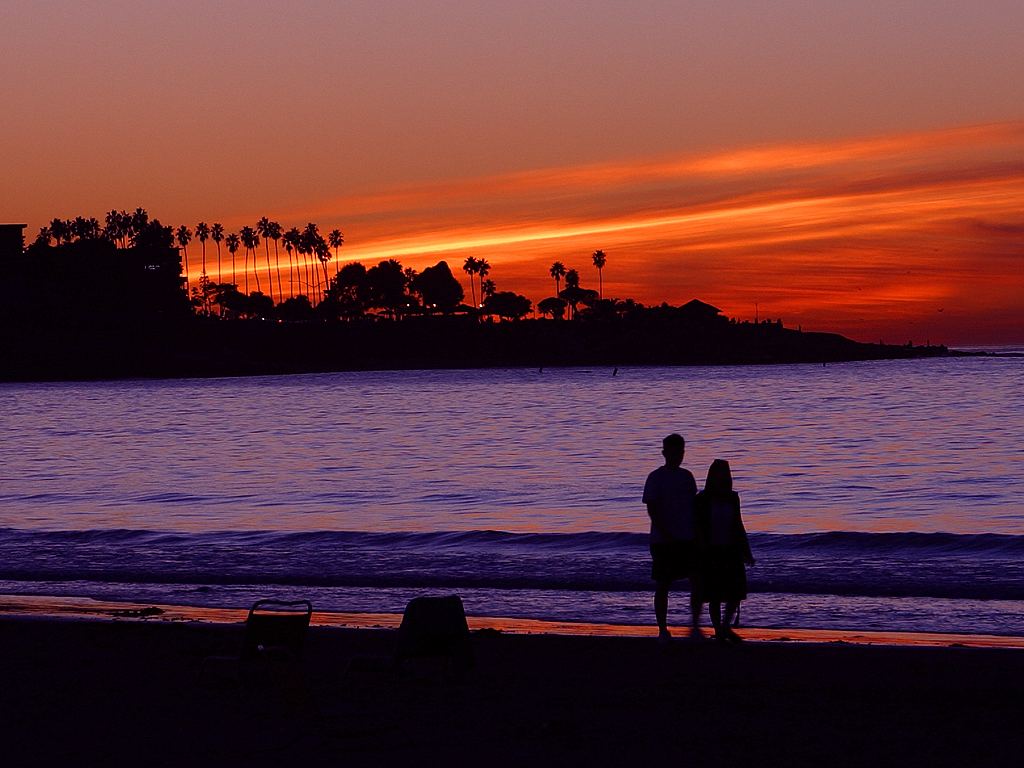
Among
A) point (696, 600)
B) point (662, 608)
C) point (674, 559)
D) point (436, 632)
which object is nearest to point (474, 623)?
point (662, 608)

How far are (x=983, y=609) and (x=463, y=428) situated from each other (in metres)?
62.5

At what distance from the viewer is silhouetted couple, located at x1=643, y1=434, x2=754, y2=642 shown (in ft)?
40.5

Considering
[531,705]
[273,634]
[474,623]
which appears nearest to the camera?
[531,705]

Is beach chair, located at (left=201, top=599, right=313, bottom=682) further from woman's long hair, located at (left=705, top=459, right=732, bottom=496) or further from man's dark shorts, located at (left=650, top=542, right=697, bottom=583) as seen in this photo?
woman's long hair, located at (left=705, top=459, right=732, bottom=496)

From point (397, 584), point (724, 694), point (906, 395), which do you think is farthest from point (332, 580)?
point (906, 395)

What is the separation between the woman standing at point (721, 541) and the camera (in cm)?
1236

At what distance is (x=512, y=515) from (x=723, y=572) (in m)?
19.6

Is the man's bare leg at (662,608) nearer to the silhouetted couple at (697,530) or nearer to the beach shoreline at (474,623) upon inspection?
the silhouetted couple at (697,530)

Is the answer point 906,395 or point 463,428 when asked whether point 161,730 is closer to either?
point 463,428

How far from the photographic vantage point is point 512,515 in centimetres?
3200

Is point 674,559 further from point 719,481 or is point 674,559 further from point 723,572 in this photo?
point 719,481

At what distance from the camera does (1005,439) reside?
57906 millimetres

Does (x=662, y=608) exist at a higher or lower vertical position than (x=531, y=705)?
higher

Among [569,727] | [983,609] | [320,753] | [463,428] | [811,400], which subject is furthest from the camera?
[811,400]
